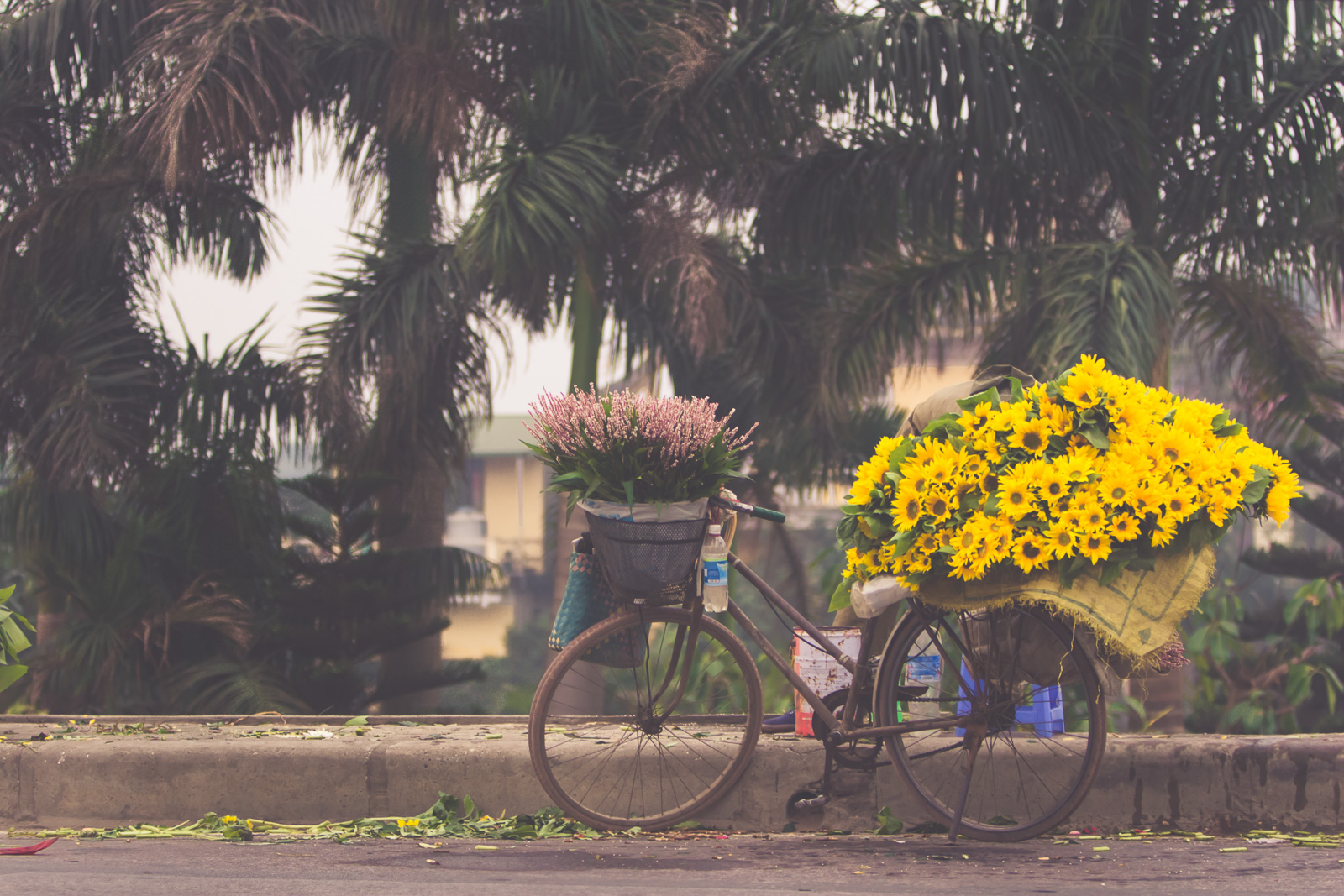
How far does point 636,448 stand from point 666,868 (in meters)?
1.12

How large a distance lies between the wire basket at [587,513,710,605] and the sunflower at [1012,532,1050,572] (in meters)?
0.87

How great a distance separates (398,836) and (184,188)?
5506mm

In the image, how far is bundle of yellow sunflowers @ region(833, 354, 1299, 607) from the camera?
3.06 metres

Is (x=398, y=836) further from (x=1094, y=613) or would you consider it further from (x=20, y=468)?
(x=20, y=468)

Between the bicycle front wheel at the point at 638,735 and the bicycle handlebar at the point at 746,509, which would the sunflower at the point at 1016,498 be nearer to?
the bicycle handlebar at the point at 746,509

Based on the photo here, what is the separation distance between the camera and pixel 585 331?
804cm

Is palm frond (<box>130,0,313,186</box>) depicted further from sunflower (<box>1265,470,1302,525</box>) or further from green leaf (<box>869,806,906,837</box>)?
sunflower (<box>1265,470,1302,525</box>)

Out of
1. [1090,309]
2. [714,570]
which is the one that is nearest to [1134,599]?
[714,570]

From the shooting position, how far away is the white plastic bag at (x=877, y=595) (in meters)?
3.34

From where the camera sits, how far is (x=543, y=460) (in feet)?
11.7

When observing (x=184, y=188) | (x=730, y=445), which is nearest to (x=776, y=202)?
(x=184, y=188)

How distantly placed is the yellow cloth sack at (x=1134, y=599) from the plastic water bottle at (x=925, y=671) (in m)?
0.59

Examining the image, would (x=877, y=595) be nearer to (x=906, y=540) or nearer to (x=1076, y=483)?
(x=906, y=540)

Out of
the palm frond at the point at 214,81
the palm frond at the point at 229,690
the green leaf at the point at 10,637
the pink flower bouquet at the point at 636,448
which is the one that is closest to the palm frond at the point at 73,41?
the palm frond at the point at 214,81
